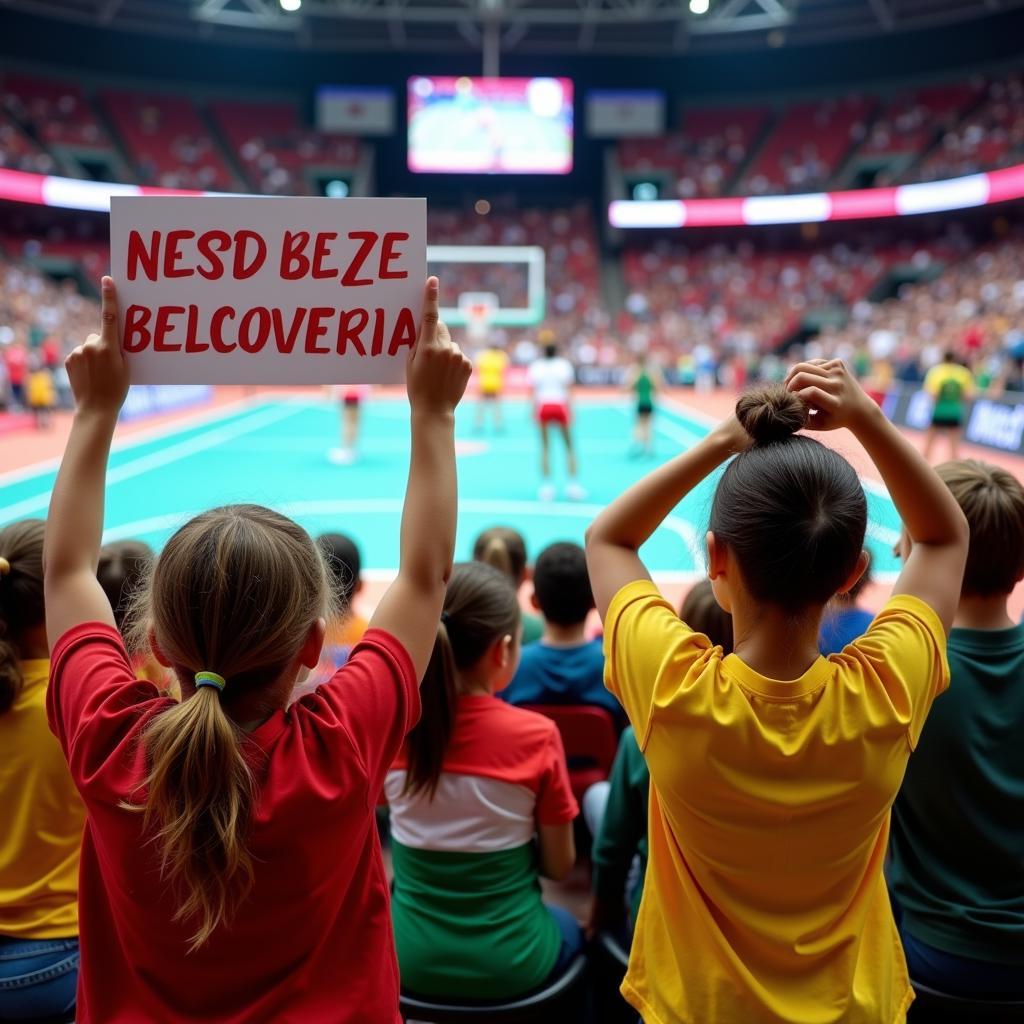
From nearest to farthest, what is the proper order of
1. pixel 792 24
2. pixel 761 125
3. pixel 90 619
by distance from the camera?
pixel 90 619 → pixel 792 24 → pixel 761 125

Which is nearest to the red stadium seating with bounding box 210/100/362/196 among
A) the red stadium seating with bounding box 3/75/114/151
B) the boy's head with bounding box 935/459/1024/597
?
the red stadium seating with bounding box 3/75/114/151

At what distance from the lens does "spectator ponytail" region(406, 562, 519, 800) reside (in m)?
2.17

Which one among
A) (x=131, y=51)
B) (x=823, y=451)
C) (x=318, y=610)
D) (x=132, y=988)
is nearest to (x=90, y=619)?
(x=318, y=610)

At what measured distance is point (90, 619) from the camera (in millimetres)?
1569

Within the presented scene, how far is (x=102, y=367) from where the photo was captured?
168cm

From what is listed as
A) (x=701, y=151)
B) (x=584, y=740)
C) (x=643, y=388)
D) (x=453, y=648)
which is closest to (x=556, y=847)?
(x=453, y=648)

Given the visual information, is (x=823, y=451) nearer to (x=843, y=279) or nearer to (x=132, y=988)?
(x=132, y=988)

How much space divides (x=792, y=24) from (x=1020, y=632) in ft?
130

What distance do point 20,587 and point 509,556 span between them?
220cm

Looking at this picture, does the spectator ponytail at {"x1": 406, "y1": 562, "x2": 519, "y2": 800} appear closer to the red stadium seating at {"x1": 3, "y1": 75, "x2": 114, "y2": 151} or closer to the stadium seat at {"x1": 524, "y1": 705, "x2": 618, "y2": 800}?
the stadium seat at {"x1": 524, "y1": 705, "x2": 618, "y2": 800}

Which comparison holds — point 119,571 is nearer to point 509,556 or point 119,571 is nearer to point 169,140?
point 509,556

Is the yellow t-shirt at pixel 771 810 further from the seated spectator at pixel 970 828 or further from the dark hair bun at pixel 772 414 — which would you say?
the seated spectator at pixel 970 828

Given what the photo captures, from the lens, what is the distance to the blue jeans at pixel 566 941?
224 centimetres

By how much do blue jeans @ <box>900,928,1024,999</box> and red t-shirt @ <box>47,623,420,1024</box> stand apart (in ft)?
4.18
